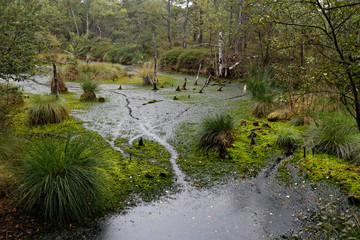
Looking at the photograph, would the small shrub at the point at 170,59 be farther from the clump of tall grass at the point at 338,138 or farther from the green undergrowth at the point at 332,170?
the green undergrowth at the point at 332,170

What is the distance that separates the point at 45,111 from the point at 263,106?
6.54 metres

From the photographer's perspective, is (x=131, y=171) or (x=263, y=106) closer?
Result: (x=131, y=171)

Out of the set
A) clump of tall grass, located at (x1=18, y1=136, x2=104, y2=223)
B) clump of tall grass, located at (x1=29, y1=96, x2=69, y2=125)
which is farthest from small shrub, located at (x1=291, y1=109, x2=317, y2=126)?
clump of tall grass, located at (x1=29, y1=96, x2=69, y2=125)

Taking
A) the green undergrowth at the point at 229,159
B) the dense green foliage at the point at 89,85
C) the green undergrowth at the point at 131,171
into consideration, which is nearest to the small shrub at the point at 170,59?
the dense green foliage at the point at 89,85

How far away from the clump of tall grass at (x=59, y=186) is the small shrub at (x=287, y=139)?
401 cm

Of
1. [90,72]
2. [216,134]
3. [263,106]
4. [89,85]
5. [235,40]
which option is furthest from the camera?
[235,40]

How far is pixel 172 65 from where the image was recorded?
76.1 ft

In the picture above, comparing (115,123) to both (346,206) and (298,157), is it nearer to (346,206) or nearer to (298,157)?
(298,157)

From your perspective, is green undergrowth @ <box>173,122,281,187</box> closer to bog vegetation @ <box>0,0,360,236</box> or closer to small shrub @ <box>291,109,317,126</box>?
bog vegetation @ <box>0,0,360,236</box>

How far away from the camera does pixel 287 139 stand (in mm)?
5766

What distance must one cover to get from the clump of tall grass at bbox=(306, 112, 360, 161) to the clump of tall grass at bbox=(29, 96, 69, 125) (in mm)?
6646

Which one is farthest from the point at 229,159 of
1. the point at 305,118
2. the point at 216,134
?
the point at 305,118

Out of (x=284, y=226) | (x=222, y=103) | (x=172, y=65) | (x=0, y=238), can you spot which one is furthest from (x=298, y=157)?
(x=172, y=65)

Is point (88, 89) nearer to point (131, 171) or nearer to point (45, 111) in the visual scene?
point (45, 111)
